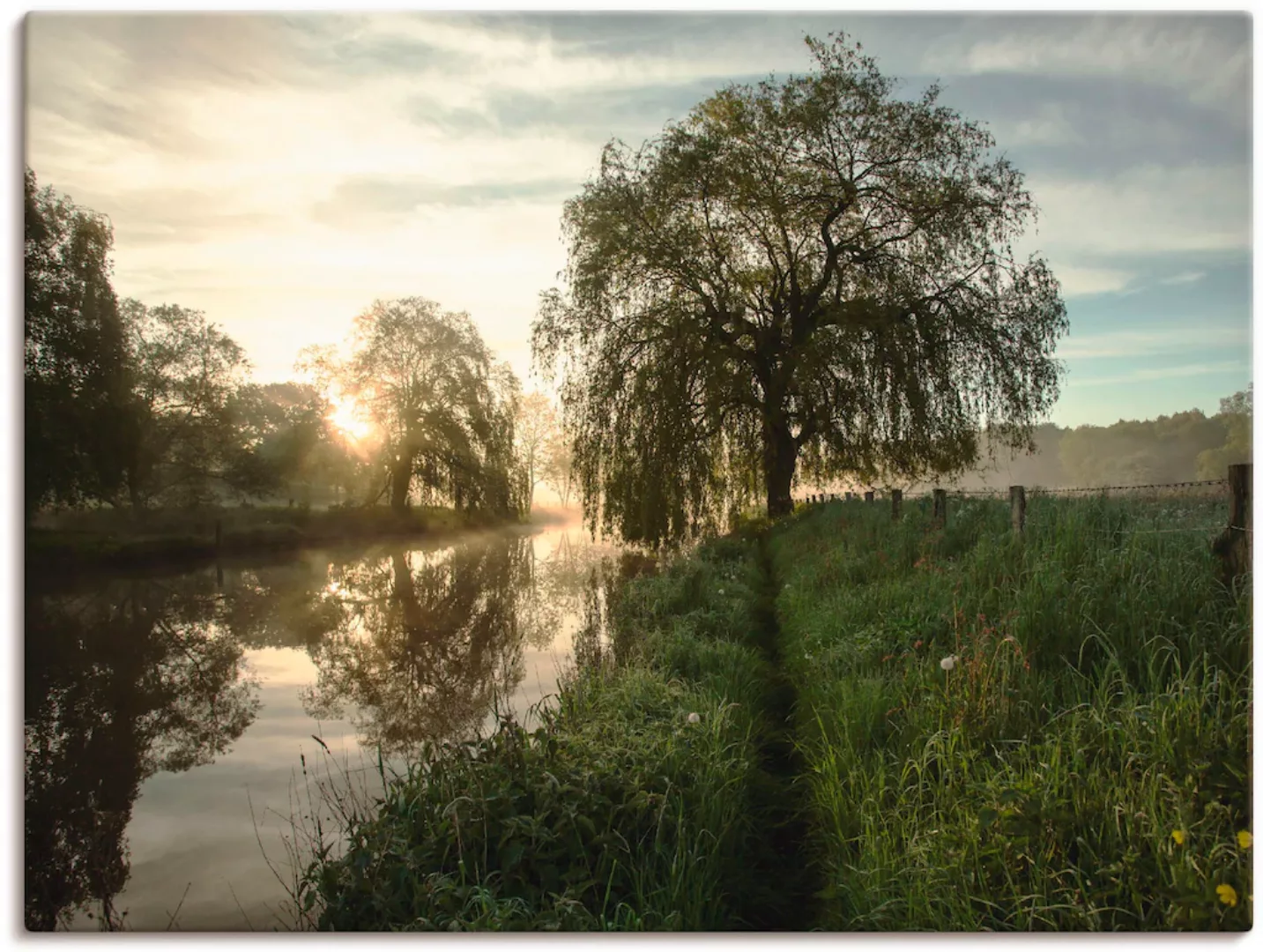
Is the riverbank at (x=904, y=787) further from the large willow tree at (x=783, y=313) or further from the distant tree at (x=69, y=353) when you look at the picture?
the large willow tree at (x=783, y=313)

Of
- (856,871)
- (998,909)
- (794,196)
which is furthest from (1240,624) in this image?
(794,196)

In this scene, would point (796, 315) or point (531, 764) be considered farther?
point (796, 315)

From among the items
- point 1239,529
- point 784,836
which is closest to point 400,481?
point 784,836

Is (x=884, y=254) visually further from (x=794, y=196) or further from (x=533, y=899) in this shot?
(x=533, y=899)

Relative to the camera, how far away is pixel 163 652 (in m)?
7.27

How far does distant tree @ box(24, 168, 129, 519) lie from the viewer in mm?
3789

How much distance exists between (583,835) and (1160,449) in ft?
13.1

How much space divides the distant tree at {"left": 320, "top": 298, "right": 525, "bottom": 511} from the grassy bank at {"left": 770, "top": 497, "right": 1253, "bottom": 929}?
43.7ft

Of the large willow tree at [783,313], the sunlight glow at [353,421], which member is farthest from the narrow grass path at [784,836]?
the sunlight glow at [353,421]

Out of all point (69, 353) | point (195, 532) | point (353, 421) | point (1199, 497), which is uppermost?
point (353, 421)

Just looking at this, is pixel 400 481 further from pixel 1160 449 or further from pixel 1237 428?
pixel 1237 428

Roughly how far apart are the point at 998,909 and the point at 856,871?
0.46 meters

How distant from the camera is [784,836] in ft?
11.2

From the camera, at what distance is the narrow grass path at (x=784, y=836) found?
288 cm
